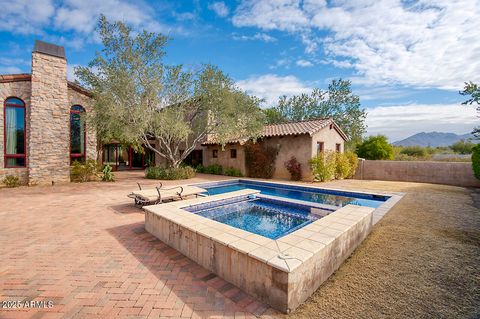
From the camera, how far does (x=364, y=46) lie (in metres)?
11.3

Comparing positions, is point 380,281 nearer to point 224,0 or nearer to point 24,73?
point 224,0

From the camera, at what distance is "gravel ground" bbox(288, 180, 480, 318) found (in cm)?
283

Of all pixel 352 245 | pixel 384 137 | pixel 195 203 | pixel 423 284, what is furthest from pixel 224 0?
pixel 384 137

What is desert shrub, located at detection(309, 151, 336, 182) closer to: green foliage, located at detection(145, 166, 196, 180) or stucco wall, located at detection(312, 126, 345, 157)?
stucco wall, located at detection(312, 126, 345, 157)

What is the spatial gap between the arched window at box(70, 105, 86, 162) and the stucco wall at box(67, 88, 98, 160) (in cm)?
28

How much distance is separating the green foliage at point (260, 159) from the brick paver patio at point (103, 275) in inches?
481

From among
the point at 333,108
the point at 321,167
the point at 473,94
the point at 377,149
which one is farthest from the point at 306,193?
the point at 333,108

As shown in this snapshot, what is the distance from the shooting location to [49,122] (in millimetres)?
12695

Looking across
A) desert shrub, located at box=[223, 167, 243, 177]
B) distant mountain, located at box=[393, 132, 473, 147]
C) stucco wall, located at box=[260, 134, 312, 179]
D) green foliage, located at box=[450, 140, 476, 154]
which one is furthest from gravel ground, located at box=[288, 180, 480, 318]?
distant mountain, located at box=[393, 132, 473, 147]

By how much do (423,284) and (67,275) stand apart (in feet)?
19.3

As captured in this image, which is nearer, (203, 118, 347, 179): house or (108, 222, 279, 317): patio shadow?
(108, 222, 279, 317): patio shadow

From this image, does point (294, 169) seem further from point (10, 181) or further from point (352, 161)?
point (10, 181)

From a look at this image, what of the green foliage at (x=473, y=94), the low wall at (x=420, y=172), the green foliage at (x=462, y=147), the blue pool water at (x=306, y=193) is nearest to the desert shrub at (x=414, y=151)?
the green foliage at (x=462, y=147)

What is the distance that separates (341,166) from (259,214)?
11988mm
